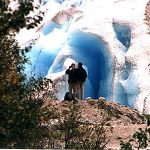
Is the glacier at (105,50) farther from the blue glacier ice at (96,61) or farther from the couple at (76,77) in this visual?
the couple at (76,77)

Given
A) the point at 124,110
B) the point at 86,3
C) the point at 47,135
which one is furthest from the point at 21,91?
the point at 86,3

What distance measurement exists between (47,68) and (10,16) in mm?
22260

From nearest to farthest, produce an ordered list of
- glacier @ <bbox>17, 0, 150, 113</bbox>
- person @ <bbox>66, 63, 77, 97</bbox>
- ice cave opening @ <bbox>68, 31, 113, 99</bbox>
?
person @ <bbox>66, 63, 77, 97</bbox>
glacier @ <bbox>17, 0, 150, 113</bbox>
ice cave opening @ <bbox>68, 31, 113, 99</bbox>

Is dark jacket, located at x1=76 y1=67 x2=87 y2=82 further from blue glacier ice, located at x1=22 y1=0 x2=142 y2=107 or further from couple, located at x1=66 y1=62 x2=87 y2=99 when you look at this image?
blue glacier ice, located at x1=22 y1=0 x2=142 y2=107

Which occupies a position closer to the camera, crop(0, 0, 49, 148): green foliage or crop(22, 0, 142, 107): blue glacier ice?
crop(0, 0, 49, 148): green foliage

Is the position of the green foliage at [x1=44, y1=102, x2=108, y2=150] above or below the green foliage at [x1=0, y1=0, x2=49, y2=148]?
below

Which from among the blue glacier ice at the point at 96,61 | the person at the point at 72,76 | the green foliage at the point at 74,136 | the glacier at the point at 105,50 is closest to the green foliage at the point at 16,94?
the green foliage at the point at 74,136

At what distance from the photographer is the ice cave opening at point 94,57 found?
27.0 metres

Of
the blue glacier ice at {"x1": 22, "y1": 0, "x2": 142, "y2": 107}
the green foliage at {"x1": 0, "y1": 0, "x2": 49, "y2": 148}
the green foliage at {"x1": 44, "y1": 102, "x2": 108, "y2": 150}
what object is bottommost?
the green foliage at {"x1": 44, "y1": 102, "x2": 108, "y2": 150}

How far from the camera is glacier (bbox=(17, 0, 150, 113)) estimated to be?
Answer: 2541cm

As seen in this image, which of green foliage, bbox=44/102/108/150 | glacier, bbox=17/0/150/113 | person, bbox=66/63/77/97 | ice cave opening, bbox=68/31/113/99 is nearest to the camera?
green foliage, bbox=44/102/108/150

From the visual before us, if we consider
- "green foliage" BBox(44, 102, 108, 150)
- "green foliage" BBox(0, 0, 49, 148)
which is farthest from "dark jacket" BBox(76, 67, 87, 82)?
"green foliage" BBox(0, 0, 49, 148)

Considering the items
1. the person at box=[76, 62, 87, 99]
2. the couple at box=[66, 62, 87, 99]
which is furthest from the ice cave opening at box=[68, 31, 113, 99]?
the person at box=[76, 62, 87, 99]

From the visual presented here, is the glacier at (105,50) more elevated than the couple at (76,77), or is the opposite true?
the glacier at (105,50)
